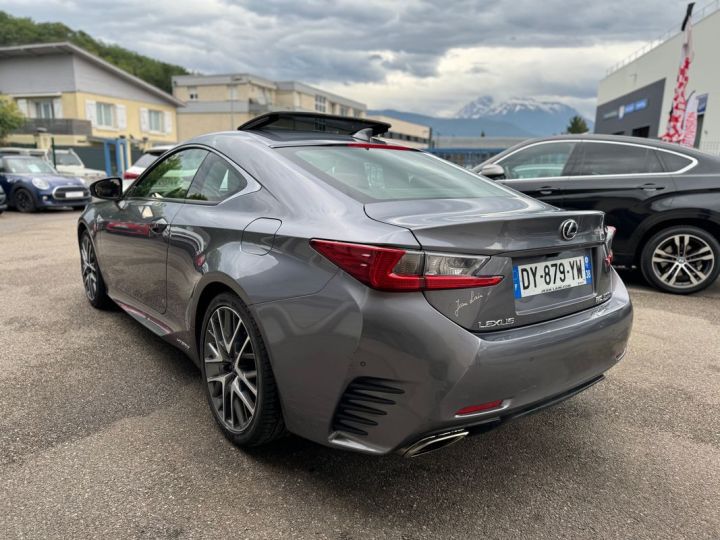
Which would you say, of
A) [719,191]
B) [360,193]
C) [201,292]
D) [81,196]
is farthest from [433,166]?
[81,196]

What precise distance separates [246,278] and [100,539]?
1115mm

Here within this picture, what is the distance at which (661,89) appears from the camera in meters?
34.9

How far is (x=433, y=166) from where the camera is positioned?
309 centimetres

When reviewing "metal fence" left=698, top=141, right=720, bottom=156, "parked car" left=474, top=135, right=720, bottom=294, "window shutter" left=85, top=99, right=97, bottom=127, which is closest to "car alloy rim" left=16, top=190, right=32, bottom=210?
"parked car" left=474, top=135, right=720, bottom=294

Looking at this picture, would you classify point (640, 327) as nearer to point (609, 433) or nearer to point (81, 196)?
point (609, 433)

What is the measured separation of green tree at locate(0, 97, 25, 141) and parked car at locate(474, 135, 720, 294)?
31230 mm

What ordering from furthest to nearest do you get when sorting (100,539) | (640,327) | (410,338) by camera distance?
(640,327) < (100,539) < (410,338)

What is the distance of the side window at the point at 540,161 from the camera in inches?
240

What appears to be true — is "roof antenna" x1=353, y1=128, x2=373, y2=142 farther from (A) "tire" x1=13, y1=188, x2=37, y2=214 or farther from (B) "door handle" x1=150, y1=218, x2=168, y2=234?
(A) "tire" x1=13, y1=188, x2=37, y2=214

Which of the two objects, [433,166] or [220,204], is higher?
[433,166]

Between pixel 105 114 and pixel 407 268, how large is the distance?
40748 mm

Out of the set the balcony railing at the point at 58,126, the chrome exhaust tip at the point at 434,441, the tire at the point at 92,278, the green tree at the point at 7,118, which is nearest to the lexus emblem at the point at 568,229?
the chrome exhaust tip at the point at 434,441

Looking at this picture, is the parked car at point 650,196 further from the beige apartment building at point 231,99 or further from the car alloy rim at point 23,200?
the beige apartment building at point 231,99

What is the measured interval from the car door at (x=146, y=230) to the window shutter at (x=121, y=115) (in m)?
38.0
